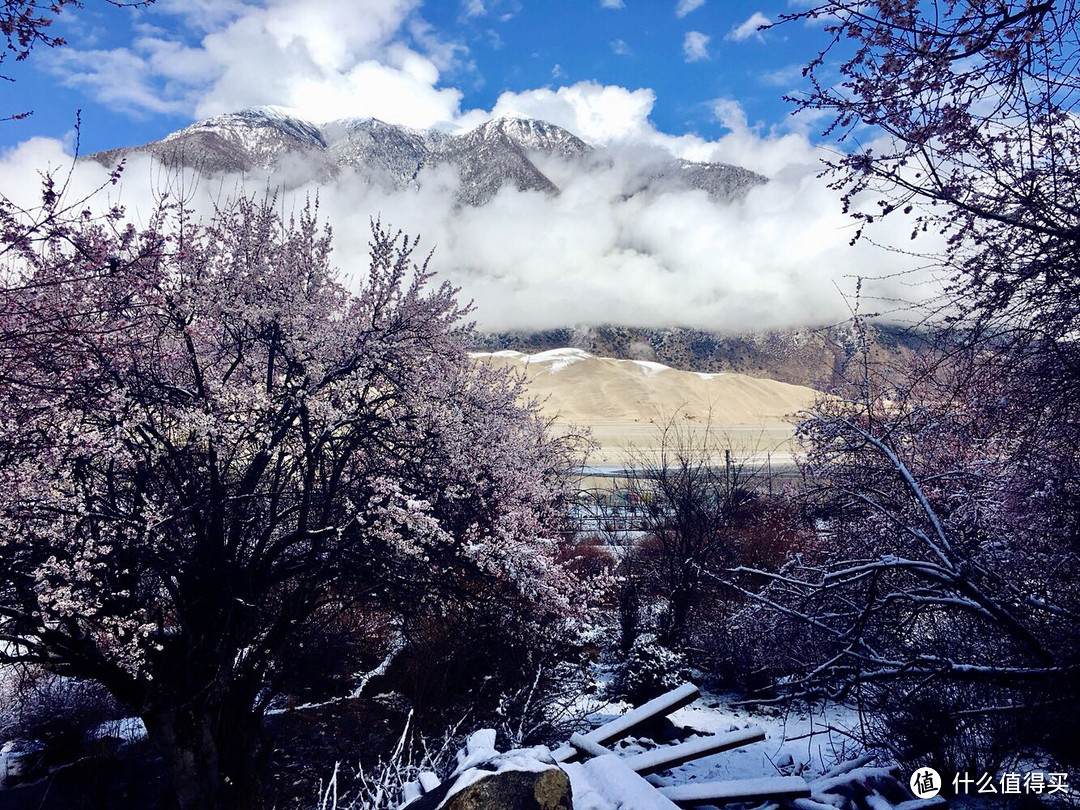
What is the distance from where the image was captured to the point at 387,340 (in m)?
9.25

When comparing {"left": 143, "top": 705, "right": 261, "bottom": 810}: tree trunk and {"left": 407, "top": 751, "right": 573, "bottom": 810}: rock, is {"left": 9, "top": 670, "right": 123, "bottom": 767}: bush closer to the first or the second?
{"left": 143, "top": 705, "right": 261, "bottom": 810}: tree trunk

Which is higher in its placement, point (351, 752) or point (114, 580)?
point (114, 580)

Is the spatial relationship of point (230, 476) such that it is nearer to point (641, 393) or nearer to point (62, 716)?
point (62, 716)

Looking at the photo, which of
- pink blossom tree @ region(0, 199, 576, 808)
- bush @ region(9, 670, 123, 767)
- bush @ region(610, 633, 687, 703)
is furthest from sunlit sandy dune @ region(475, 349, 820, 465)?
pink blossom tree @ region(0, 199, 576, 808)

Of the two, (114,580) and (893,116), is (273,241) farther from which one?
(893,116)

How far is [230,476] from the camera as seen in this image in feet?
32.9

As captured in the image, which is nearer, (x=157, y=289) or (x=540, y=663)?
(x=157, y=289)

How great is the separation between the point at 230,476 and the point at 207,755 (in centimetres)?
355

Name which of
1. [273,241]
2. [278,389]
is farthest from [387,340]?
[273,241]

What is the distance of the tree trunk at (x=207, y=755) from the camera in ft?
26.7

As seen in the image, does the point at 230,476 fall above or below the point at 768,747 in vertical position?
above

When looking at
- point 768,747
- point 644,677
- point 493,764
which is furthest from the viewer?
point 644,677

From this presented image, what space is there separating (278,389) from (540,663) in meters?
5.22

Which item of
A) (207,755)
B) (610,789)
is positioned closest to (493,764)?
(610,789)
